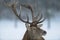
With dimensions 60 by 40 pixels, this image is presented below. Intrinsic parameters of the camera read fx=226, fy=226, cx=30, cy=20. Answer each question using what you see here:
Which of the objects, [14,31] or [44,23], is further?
[14,31]

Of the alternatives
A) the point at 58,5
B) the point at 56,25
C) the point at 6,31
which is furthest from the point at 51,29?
the point at 6,31

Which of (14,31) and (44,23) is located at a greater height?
(44,23)

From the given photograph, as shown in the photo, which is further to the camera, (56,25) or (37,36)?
(56,25)

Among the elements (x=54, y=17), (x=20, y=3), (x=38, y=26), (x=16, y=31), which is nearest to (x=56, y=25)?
(x=54, y=17)

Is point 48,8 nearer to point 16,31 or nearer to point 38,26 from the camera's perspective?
point 16,31

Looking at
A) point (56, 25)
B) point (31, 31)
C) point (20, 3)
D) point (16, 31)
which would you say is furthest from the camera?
point (56, 25)

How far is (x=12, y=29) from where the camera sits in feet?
11.8

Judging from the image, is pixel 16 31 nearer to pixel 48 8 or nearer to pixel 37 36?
pixel 48 8

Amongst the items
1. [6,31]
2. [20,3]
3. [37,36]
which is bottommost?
[6,31]

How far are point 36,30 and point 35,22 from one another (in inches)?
4.7

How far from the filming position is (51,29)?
372cm

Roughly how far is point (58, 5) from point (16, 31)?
91 cm

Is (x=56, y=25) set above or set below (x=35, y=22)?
below

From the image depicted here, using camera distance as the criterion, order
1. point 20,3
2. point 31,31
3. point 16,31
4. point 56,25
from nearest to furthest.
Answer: point 31,31, point 20,3, point 16,31, point 56,25
